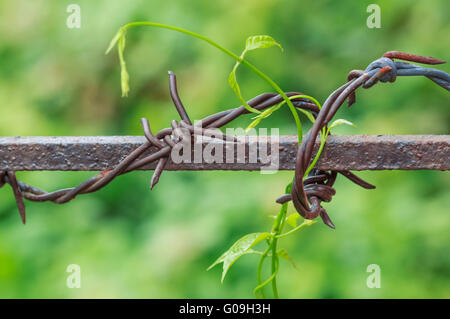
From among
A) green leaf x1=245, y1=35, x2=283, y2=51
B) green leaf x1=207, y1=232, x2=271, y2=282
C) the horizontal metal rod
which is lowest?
green leaf x1=207, y1=232, x2=271, y2=282

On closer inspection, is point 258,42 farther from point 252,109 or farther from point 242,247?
point 242,247

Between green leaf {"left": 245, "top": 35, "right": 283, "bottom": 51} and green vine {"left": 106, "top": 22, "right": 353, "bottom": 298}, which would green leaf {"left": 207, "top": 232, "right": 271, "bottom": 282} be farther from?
green leaf {"left": 245, "top": 35, "right": 283, "bottom": 51}

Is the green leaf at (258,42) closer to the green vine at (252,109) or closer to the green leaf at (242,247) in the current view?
the green vine at (252,109)

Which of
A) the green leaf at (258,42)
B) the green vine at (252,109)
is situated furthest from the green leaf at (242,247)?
the green leaf at (258,42)

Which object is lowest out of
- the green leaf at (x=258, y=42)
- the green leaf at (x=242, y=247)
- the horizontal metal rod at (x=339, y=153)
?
the green leaf at (x=242, y=247)

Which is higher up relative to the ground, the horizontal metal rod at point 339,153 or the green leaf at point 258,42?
the green leaf at point 258,42

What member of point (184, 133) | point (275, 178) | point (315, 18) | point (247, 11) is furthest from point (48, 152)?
point (315, 18)

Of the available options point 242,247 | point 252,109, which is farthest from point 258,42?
point 242,247

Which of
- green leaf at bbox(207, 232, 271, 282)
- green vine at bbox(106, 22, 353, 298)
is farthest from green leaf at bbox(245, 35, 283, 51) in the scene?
green leaf at bbox(207, 232, 271, 282)
